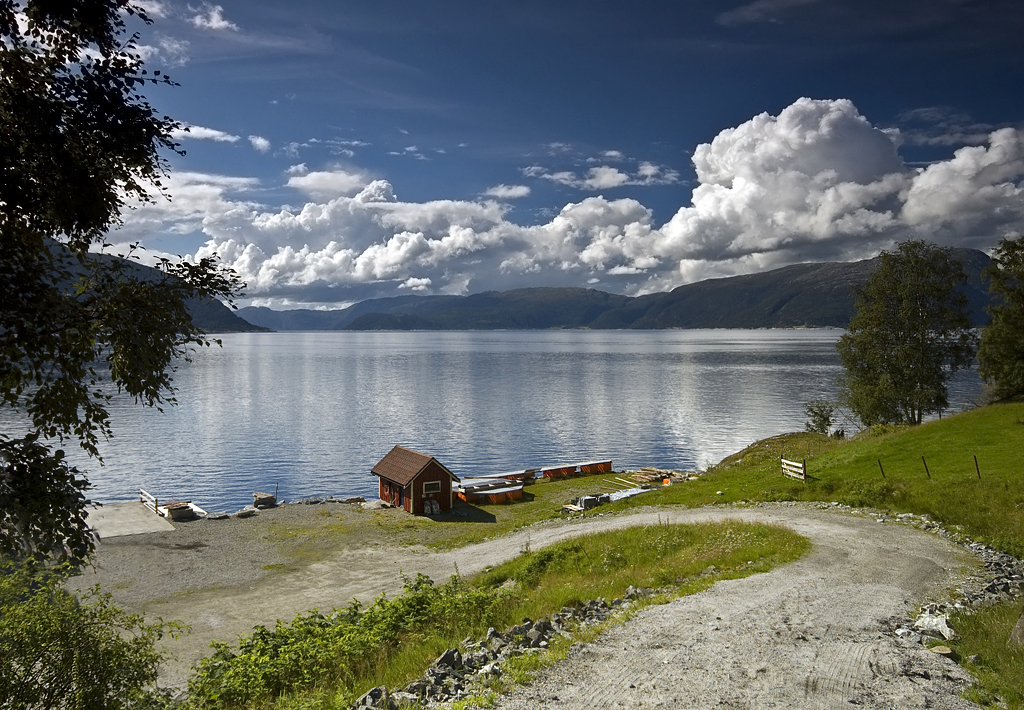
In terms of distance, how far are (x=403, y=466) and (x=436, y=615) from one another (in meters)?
39.9

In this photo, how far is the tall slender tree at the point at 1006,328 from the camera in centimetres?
5303

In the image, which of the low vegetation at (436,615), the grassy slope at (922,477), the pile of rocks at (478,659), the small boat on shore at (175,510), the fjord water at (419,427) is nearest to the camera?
the pile of rocks at (478,659)

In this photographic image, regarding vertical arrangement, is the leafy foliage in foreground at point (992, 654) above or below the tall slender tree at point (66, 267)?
below

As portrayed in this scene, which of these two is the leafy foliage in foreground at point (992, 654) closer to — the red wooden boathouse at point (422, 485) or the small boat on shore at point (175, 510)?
the red wooden boathouse at point (422, 485)

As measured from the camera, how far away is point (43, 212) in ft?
32.0

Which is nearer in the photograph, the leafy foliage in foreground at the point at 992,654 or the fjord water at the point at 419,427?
the leafy foliage in foreground at the point at 992,654

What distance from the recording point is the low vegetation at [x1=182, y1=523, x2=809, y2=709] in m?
14.1

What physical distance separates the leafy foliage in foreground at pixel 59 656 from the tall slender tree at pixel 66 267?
3.83 feet

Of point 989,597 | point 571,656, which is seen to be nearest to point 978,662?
point 989,597

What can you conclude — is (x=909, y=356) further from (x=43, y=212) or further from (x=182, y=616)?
(x=43, y=212)

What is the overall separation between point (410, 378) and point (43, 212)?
16953cm

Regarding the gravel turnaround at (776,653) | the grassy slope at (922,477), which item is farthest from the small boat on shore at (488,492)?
the gravel turnaround at (776,653)

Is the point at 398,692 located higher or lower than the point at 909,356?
lower

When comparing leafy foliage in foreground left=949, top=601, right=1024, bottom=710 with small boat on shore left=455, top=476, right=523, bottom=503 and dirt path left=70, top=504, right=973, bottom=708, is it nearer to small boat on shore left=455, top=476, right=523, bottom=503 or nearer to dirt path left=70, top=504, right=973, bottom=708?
dirt path left=70, top=504, right=973, bottom=708
